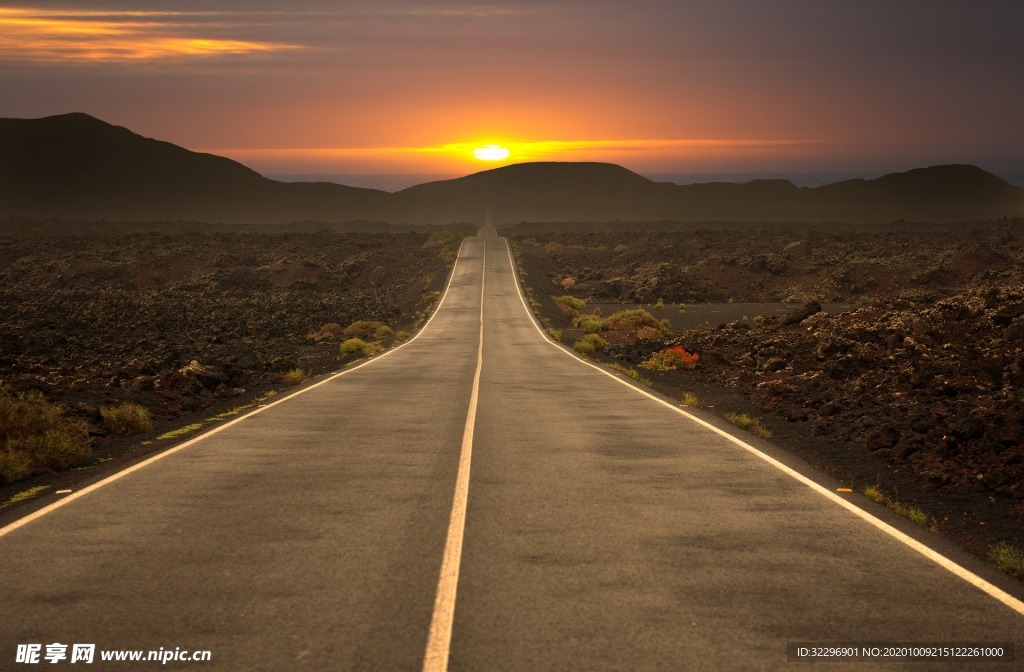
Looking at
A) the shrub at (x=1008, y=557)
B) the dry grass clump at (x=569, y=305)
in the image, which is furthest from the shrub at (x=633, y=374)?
the dry grass clump at (x=569, y=305)

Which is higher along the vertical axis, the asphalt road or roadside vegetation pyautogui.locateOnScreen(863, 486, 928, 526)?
the asphalt road

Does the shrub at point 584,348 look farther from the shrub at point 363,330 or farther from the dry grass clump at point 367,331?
the shrub at point 363,330

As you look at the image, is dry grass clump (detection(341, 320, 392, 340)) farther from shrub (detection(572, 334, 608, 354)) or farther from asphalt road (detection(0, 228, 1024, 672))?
asphalt road (detection(0, 228, 1024, 672))

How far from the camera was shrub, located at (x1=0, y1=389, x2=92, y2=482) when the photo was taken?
1241 centimetres

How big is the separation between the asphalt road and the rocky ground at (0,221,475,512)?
3.80m

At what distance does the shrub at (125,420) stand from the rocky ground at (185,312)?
0.19 meters

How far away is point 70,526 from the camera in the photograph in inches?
360

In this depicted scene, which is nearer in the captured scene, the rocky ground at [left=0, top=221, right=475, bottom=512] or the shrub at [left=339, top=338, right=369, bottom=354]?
the rocky ground at [left=0, top=221, right=475, bottom=512]

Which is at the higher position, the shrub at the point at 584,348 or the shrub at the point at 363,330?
the shrub at the point at 584,348

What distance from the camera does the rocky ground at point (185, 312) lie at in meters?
22.6

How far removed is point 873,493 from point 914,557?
3.02 m

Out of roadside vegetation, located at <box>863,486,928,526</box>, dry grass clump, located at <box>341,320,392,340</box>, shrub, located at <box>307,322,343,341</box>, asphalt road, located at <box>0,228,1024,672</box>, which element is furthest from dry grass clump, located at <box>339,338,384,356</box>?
roadside vegetation, located at <box>863,486,928,526</box>

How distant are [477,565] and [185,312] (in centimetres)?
5604

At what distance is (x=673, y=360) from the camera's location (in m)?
31.6
